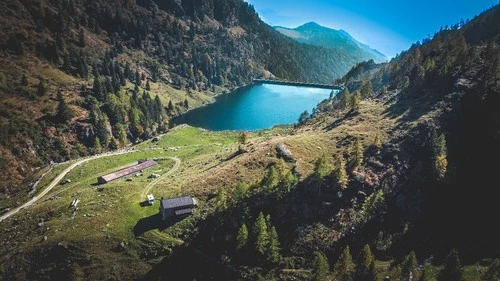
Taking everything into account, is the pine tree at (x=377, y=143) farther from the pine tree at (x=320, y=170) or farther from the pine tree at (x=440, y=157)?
the pine tree at (x=320, y=170)

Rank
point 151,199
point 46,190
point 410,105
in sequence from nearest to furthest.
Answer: point 151,199 → point 46,190 → point 410,105

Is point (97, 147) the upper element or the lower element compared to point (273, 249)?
lower

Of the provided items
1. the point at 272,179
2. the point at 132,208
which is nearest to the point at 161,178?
the point at 132,208

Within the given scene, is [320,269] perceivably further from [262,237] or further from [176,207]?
[176,207]

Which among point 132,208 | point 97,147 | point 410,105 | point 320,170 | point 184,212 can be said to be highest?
point 410,105

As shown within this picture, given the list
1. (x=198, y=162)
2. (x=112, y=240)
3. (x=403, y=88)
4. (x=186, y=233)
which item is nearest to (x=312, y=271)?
(x=186, y=233)

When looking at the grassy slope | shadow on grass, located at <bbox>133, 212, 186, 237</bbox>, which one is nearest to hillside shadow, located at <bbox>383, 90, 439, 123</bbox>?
the grassy slope
